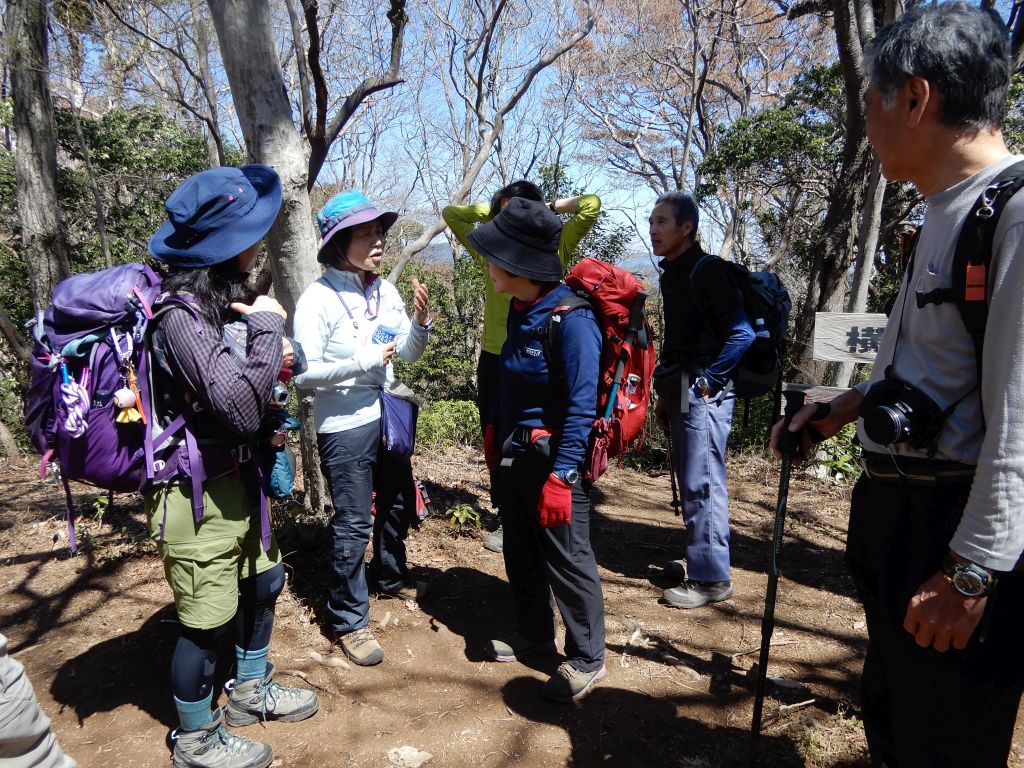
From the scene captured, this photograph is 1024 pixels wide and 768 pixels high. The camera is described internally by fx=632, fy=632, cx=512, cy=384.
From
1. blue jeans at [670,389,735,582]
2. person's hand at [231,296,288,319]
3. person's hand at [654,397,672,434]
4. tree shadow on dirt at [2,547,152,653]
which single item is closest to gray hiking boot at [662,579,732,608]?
blue jeans at [670,389,735,582]

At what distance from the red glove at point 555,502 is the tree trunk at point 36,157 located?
6.19 metres

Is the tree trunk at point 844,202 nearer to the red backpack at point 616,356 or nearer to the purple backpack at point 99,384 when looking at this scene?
the red backpack at point 616,356

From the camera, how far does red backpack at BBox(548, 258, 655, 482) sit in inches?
97.7

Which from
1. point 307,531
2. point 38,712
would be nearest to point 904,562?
point 38,712

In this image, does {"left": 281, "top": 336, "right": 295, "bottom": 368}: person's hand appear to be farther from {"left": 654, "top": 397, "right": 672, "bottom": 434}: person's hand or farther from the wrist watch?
{"left": 654, "top": 397, "right": 672, "bottom": 434}: person's hand

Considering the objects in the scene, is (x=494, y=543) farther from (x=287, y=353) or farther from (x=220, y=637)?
(x=287, y=353)

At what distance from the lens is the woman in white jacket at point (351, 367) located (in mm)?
2703

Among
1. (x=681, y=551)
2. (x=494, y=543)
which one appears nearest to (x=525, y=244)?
(x=494, y=543)

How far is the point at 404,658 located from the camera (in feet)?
9.63

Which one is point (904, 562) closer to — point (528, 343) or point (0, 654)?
point (528, 343)

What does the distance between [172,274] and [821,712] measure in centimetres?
291

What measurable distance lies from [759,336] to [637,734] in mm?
1997

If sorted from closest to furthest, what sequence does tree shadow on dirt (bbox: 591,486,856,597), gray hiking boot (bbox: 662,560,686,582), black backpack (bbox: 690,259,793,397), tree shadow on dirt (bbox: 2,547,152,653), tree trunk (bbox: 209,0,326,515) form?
tree trunk (bbox: 209,0,326,515) < tree shadow on dirt (bbox: 2,547,152,653) < black backpack (bbox: 690,259,793,397) < gray hiking boot (bbox: 662,560,686,582) < tree shadow on dirt (bbox: 591,486,856,597)

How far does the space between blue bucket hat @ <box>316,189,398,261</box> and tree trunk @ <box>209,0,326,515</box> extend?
0.55 m
